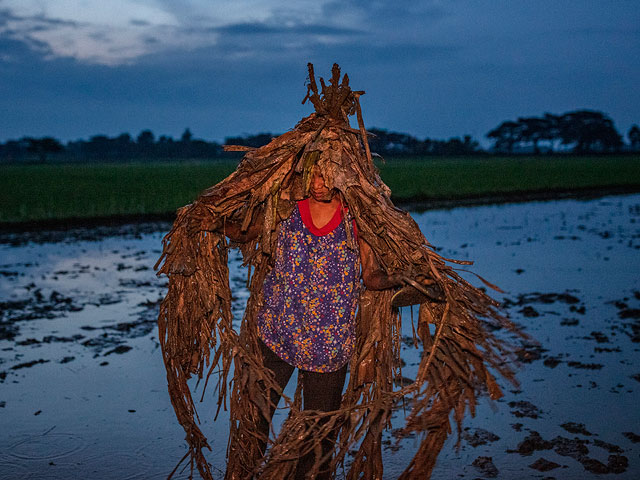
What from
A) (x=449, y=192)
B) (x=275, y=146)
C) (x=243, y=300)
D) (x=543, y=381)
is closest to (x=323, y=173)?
(x=275, y=146)

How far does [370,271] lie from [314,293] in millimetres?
282

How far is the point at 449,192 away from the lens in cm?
2291

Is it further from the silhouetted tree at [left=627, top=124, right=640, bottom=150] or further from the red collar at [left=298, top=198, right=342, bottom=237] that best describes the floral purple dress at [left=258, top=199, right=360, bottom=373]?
the silhouetted tree at [left=627, top=124, right=640, bottom=150]

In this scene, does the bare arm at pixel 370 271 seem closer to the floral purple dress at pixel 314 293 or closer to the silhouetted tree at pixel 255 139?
the floral purple dress at pixel 314 293

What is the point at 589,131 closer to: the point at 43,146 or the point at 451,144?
the point at 451,144

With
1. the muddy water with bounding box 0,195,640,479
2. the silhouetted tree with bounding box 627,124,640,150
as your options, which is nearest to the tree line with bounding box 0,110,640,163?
the silhouetted tree with bounding box 627,124,640,150

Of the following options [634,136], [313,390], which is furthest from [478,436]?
[634,136]

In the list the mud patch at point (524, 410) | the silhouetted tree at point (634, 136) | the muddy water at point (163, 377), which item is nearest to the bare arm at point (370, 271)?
the muddy water at point (163, 377)

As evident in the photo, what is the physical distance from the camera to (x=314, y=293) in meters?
2.80

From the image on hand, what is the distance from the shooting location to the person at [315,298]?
2.82m

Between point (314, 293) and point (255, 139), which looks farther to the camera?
point (255, 139)

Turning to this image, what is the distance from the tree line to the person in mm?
87849

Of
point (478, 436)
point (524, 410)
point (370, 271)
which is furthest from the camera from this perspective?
point (524, 410)

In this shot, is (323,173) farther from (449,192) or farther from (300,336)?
(449,192)
